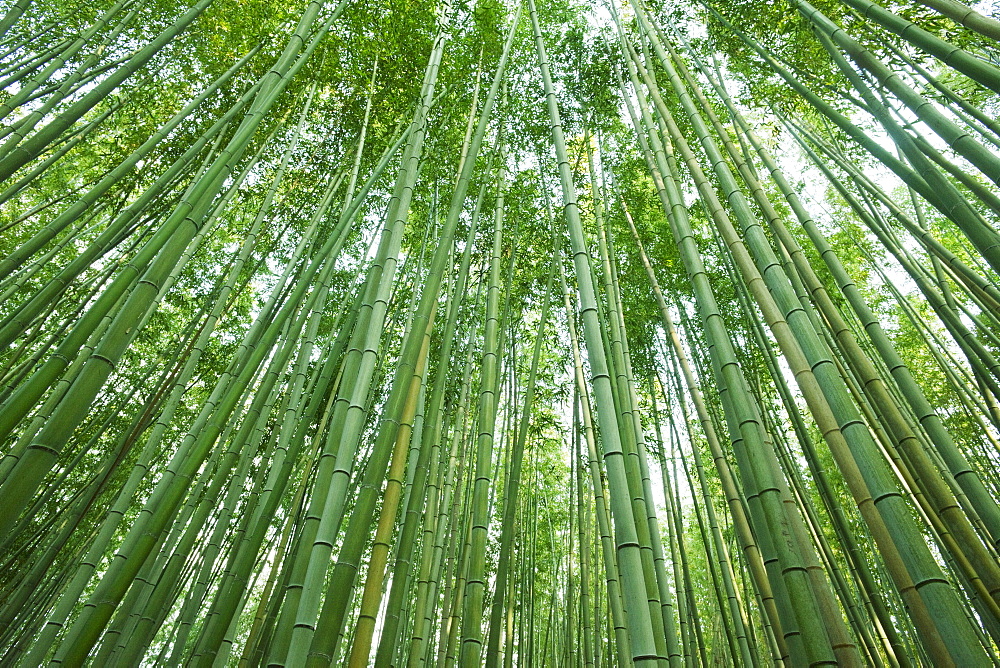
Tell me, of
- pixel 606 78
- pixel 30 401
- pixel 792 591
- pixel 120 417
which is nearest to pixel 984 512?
pixel 792 591

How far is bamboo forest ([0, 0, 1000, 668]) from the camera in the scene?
4.34 feet

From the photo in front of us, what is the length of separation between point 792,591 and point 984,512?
620 mm

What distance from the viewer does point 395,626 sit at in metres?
1.56

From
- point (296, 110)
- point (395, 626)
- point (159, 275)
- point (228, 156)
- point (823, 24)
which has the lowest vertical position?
point (395, 626)

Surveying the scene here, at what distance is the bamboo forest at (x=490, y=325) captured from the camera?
1.32m

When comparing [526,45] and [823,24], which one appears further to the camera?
[526,45]

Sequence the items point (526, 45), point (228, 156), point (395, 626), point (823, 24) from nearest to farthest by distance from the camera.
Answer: point (395, 626) → point (228, 156) → point (823, 24) → point (526, 45)

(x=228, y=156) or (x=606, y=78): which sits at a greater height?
(x=606, y=78)

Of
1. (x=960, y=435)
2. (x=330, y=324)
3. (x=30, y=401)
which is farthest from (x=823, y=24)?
(x=960, y=435)

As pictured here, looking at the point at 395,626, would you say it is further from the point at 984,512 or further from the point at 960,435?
the point at 960,435

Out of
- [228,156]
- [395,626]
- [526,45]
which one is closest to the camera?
[395,626]

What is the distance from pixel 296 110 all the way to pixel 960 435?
6530 millimetres

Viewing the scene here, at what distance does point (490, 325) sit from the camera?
6.93ft

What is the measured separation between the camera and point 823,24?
1.90 metres
